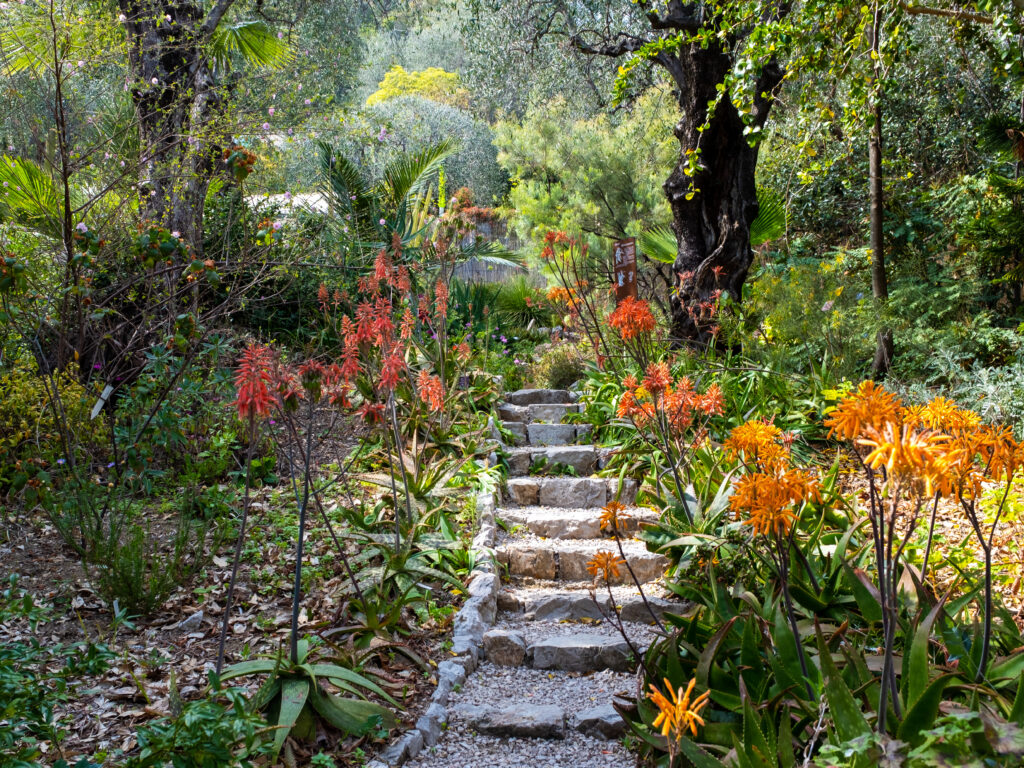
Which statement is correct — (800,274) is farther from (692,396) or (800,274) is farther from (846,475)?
(692,396)

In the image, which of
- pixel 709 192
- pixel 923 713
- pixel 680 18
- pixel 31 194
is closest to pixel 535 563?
pixel 923 713

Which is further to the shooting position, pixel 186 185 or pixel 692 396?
pixel 186 185

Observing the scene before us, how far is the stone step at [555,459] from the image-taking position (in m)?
5.72

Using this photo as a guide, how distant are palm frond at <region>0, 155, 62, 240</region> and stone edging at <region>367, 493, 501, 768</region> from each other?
348 centimetres

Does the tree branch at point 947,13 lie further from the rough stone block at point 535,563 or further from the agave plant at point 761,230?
the rough stone block at point 535,563

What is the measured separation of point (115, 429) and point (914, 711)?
410 centimetres

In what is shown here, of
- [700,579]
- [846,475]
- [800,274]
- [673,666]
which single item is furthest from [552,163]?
[673,666]

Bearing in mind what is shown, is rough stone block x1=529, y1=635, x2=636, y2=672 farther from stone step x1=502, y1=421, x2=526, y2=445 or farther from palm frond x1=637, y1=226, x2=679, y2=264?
palm frond x1=637, y1=226, x2=679, y2=264

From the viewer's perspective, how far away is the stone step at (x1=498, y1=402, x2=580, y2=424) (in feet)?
22.1

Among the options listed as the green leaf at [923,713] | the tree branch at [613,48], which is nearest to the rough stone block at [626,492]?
the green leaf at [923,713]

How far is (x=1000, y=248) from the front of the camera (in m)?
6.23

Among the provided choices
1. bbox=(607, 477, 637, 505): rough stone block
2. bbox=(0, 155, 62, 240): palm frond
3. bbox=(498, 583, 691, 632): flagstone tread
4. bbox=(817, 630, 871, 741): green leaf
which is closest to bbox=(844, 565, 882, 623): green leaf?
bbox=(817, 630, 871, 741): green leaf

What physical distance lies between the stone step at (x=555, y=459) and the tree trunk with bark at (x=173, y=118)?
2703 mm

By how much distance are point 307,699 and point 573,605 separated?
1.79m
